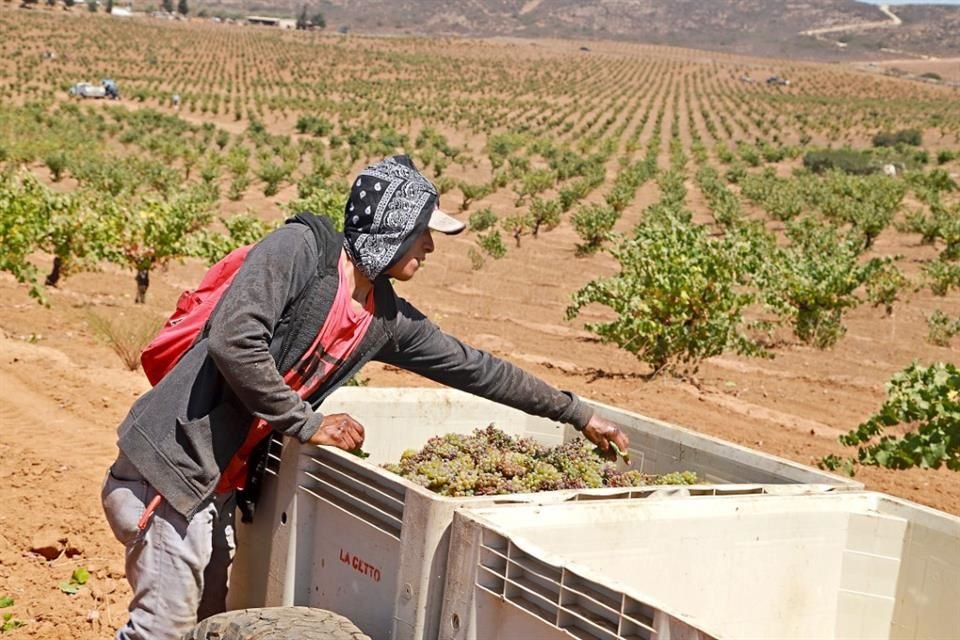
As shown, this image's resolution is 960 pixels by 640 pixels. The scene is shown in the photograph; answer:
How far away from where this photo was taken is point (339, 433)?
10.6 ft

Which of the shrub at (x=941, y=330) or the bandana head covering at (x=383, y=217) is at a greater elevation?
the bandana head covering at (x=383, y=217)

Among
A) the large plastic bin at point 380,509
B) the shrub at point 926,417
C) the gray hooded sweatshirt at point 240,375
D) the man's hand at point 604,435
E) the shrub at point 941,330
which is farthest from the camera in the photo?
the shrub at point 941,330

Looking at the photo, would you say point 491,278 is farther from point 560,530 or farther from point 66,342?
point 560,530

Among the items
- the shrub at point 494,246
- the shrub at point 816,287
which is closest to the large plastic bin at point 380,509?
the shrub at point 816,287

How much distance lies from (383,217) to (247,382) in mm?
590

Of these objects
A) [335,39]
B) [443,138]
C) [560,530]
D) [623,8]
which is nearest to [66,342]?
[560,530]

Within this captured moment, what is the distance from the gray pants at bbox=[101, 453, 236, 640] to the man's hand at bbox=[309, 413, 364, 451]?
38 cm

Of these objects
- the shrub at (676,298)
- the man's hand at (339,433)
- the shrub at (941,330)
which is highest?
the man's hand at (339,433)

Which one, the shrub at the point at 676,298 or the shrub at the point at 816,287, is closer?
the shrub at the point at 676,298

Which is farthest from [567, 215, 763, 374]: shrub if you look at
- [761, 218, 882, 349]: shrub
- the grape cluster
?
the grape cluster

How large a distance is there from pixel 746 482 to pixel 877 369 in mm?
10971

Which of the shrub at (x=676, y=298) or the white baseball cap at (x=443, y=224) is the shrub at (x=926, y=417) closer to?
the white baseball cap at (x=443, y=224)

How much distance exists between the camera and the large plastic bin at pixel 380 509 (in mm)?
2842

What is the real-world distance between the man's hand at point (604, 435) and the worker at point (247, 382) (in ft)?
2.88
